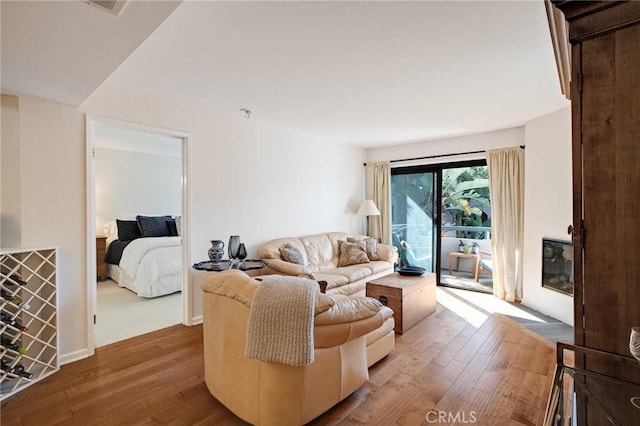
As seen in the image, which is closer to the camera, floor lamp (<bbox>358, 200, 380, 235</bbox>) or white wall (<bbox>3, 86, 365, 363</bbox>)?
white wall (<bbox>3, 86, 365, 363</bbox>)

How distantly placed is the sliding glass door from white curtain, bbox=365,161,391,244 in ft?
0.49

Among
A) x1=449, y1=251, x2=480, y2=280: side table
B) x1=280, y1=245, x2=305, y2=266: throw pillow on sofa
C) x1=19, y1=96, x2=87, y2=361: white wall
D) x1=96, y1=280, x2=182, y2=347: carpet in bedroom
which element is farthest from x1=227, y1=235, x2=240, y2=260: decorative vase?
x1=449, y1=251, x2=480, y2=280: side table

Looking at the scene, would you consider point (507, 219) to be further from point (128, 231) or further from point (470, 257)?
point (128, 231)

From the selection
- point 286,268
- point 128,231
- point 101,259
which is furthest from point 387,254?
point 101,259

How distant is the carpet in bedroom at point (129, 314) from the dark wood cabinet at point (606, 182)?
Result: 3618mm

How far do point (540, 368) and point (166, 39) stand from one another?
12.4 feet

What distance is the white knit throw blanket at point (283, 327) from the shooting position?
1.54 m

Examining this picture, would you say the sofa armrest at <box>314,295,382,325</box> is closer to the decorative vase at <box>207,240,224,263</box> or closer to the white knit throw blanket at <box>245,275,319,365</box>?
the white knit throw blanket at <box>245,275,319,365</box>

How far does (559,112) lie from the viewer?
3.65 m

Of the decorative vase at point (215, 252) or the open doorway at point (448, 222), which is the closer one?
the decorative vase at point (215, 252)

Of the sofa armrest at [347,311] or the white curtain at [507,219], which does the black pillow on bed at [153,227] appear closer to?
the sofa armrest at [347,311]

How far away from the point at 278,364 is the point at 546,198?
13.0ft

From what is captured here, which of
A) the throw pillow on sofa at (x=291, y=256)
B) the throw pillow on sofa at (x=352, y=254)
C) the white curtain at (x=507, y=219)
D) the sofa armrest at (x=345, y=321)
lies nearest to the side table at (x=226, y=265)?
the throw pillow on sofa at (x=291, y=256)

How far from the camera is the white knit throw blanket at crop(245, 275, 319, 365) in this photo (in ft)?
5.05
